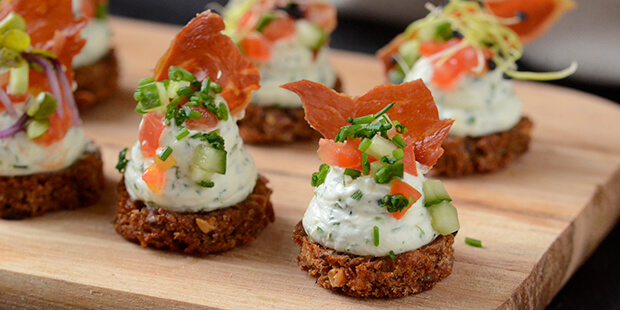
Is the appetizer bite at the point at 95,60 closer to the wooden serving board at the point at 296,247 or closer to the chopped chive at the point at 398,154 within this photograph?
the wooden serving board at the point at 296,247

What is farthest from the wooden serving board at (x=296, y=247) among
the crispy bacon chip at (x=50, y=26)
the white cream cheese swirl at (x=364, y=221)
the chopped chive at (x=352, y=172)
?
the crispy bacon chip at (x=50, y=26)

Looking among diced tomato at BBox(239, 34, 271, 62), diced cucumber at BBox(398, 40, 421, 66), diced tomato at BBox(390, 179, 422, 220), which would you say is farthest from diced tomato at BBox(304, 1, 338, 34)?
diced tomato at BBox(390, 179, 422, 220)

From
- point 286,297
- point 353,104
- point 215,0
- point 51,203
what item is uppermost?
point 353,104

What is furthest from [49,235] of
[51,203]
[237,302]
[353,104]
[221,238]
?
[353,104]

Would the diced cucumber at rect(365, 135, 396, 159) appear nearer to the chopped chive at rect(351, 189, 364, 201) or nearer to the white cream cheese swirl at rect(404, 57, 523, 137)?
the chopped chive at rect(351, 189, 364, 201)

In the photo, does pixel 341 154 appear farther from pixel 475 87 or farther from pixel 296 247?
pixel 475 87

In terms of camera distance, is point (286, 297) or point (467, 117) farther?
point (467, 117)

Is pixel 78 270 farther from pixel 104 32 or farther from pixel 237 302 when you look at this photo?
pixel 104 32
